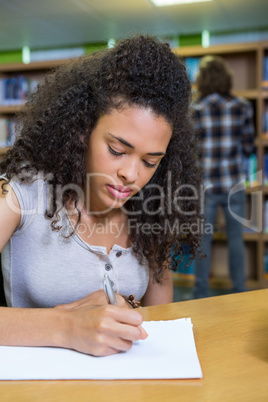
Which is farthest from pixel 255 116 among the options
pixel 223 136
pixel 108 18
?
pixel 108 18

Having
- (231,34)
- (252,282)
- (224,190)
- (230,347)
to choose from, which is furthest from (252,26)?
(230,347)

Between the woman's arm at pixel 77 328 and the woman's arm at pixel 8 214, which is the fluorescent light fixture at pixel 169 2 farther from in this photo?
the woman's arm at pixel 77 328

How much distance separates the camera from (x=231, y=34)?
424 centimetres

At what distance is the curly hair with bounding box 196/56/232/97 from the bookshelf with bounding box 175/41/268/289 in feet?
1.42

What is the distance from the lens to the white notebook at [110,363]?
0.62 meters

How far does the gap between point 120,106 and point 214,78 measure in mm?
2285

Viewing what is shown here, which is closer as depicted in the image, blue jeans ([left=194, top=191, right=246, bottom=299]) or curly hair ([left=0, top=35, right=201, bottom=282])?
curly hair ([left=0, top=35, right=201, bottom=282])

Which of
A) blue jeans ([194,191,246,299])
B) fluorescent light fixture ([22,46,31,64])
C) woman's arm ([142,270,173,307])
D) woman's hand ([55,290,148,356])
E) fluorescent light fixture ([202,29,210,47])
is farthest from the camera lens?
fluorescent light fixture ([22,46,31,64])

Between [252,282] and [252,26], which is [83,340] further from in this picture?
[252,26]

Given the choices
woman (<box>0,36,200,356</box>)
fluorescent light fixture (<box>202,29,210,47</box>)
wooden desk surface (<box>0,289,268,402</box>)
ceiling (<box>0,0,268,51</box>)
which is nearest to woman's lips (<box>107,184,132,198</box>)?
woman (<box>0,36,200,356</box>)

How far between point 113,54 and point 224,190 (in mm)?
2302

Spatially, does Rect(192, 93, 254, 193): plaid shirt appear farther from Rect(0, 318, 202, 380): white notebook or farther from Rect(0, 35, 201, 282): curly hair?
Rect(0, 318, 202, 380): white notebook

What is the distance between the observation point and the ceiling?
11.5ft

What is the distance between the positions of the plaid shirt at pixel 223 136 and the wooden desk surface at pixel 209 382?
2.22 m
